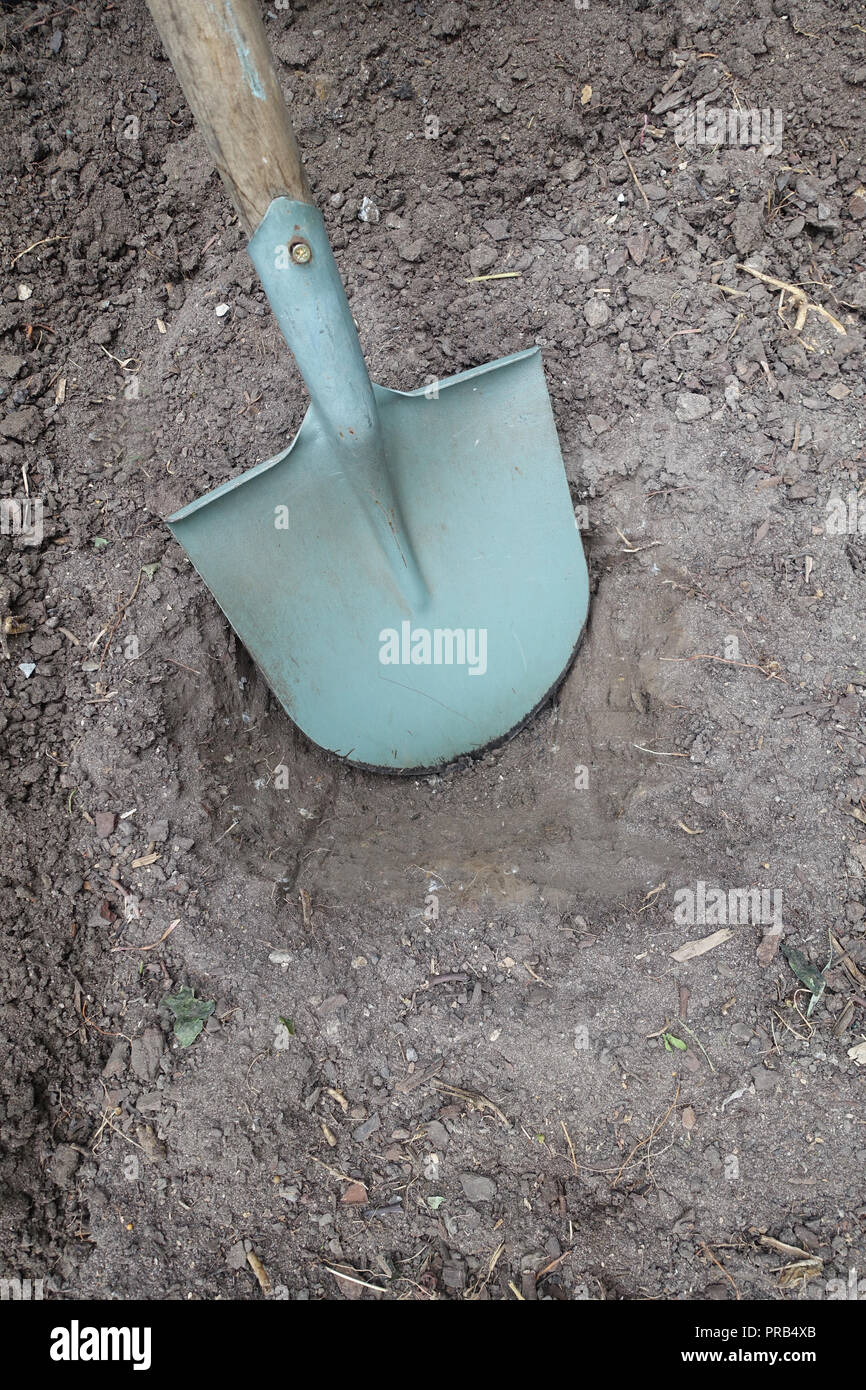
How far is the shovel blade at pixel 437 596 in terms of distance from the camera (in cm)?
244

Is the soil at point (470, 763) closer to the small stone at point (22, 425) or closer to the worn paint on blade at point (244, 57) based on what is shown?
the small stone at point (22, 425)

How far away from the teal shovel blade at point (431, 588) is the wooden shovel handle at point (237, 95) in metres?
0.64

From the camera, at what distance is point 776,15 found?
2.60 meters

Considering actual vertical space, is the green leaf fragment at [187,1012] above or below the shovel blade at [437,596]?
below

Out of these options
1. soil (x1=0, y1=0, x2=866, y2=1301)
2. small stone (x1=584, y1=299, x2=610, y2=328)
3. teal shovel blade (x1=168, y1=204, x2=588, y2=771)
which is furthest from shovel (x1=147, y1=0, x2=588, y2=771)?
small stone (x1=584, y1=299, x2=610, y2=328)

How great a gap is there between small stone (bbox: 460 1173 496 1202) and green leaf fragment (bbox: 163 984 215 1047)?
0.66 meters

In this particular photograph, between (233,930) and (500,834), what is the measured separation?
0.72 metres

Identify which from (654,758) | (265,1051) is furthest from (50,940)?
(654,758)

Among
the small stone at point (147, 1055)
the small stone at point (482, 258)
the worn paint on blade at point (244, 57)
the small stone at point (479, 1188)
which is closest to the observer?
the worn paint on blade at point (244, 57)

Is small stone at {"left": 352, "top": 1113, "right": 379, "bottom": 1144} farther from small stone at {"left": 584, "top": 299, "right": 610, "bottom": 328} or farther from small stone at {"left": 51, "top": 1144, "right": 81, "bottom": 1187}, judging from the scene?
small stone at {"left": 584, "top": 299, "right": 610, "bottom": 328}

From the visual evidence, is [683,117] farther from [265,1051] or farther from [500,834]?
[265,1051]

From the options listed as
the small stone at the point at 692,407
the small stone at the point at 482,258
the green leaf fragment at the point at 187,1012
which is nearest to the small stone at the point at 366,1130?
the green leaf fragment at the point at 187,1012

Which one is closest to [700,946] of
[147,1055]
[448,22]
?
[147,1055]
